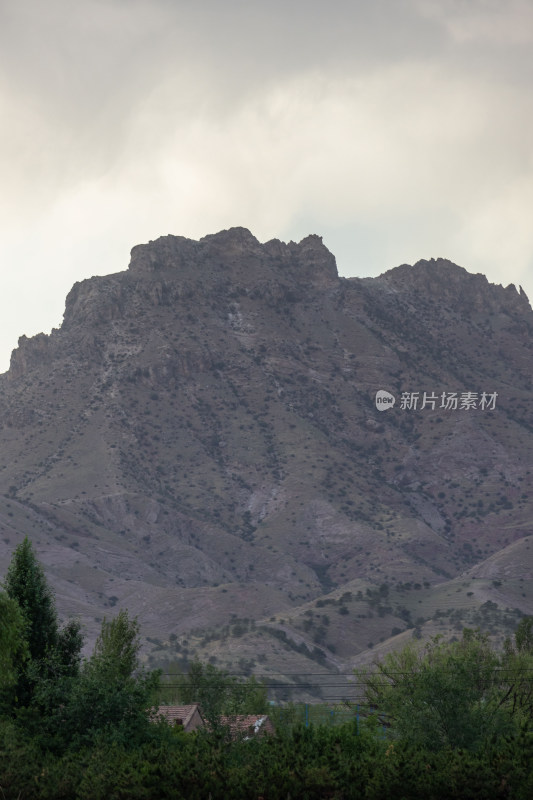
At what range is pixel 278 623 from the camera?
15888 centimetres

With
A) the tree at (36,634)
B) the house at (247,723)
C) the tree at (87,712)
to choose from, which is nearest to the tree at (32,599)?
the tree at (36,634)

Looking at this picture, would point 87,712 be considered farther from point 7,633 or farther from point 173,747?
point 7,633

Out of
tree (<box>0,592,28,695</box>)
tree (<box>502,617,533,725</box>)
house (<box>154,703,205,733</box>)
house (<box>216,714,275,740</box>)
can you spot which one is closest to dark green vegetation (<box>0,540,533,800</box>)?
tree (<box>0,592,28,695</box>)

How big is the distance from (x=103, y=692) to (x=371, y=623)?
131850mm

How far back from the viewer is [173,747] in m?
34.4

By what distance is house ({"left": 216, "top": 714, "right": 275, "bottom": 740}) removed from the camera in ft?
148

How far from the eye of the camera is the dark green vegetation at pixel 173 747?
29609 mm

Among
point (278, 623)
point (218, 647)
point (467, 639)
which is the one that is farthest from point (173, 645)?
point (467, 639)

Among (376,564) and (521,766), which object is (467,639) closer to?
(521,766)

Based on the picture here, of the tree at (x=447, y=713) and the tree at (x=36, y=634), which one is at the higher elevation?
→ the tree at (x=36, y=634)

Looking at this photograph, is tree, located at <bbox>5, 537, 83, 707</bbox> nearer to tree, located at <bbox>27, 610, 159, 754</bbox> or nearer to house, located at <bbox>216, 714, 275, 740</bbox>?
tree, located at <bbox>27, 610, 159, 754</bbox>

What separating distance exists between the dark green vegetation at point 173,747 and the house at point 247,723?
198 inches

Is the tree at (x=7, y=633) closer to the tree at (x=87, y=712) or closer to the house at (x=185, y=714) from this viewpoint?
the tree at (x=87, y=712)

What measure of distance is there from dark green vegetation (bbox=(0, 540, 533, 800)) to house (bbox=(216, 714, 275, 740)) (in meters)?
5.03
